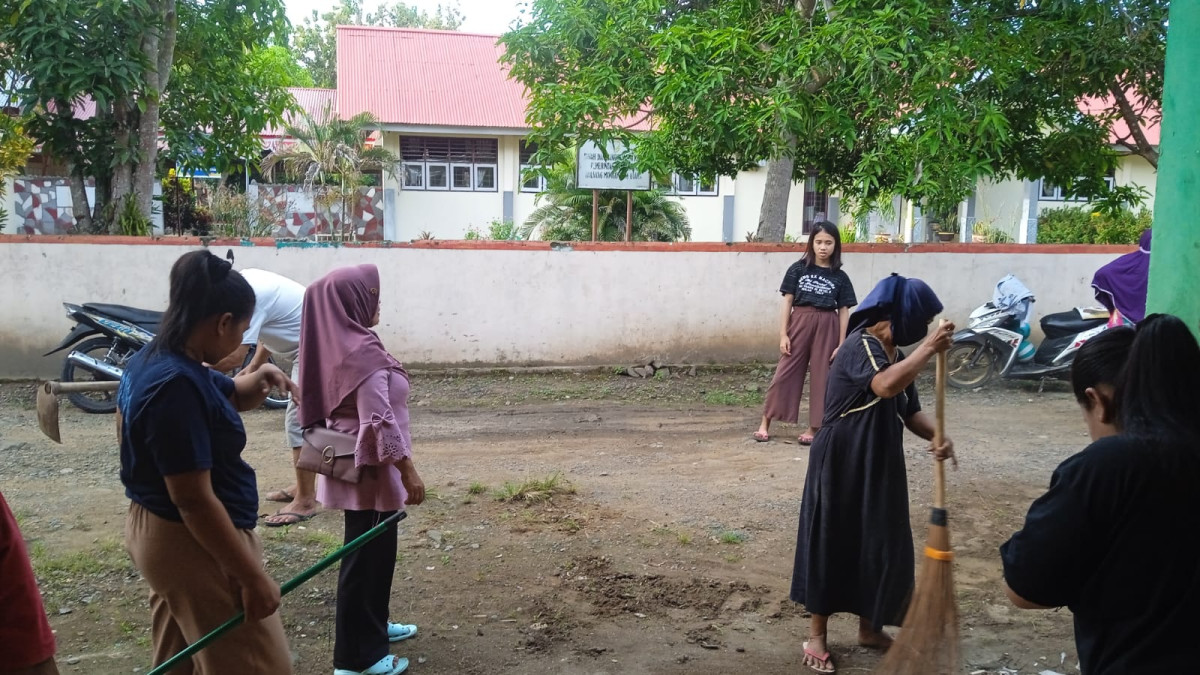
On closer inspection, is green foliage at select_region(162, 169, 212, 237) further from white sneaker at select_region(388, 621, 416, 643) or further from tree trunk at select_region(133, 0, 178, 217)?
white sneaker at select_region(388, 621, 416, 643)

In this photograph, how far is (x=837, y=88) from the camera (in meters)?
8.30

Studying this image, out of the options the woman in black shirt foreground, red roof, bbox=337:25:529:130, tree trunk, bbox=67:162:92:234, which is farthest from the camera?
red roof, bbox=337:25:529:130

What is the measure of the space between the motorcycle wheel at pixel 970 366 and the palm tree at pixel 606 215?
7.65 meters

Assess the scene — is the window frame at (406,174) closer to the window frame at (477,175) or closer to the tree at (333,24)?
the window frame at (477,175)

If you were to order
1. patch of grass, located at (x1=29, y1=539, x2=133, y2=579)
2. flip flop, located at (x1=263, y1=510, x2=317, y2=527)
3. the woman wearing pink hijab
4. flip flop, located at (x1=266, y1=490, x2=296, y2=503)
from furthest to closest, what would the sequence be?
flip flop, located at (x1=266, y1=490, x2=296, y2=503), flip flop, located at (x1=263, y1=510, x2=317, y2=527), patch of grass, located at (x1=29, y1=539, x2=133, y2=579), the woman wearing pink hijab

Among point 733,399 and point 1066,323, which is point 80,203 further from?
point 1066,323

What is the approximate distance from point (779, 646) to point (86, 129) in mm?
10041

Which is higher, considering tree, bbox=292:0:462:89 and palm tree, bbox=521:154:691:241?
tree, bbox=292:0:462:89

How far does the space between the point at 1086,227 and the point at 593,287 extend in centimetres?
1412

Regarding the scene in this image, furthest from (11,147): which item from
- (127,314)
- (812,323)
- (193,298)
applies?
(193,298)

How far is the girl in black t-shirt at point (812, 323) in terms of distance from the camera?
7.04 meters

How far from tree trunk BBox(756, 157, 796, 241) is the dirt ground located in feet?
9.57

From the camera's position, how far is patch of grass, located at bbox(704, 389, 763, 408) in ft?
28.5

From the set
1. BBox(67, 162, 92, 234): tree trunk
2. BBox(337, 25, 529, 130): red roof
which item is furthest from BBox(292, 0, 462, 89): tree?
BBox(67, 162, 92, 234): tree trunk
